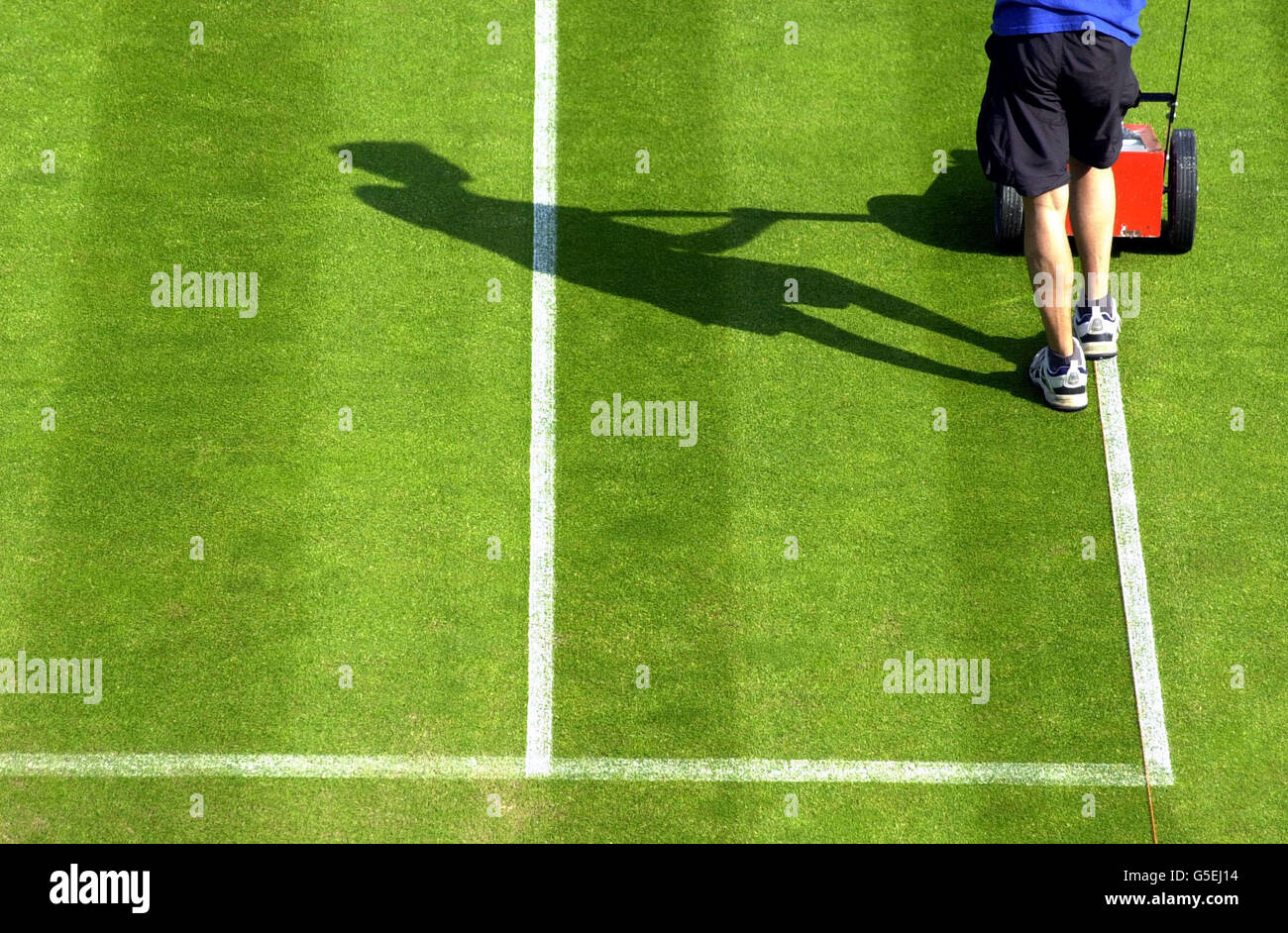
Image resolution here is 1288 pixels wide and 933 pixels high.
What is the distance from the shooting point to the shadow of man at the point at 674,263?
9.76m

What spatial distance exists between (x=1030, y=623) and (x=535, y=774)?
9.52 ft

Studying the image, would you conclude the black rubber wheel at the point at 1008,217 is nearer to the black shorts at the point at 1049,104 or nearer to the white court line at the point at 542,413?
the black shorts at the point at 1049,104

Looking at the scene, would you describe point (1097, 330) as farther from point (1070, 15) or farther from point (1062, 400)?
point (1070, 15)

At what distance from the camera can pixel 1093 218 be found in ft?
29.6

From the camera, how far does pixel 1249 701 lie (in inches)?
327

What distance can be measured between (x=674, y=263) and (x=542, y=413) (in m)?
1.49

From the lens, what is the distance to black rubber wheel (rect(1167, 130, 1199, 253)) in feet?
32.1

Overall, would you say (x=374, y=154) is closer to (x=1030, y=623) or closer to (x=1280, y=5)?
(x=1030, y=623)

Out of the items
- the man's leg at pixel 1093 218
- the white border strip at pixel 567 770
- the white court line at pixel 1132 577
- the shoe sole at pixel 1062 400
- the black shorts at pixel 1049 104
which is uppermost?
the black shorts at pixel 1049 104

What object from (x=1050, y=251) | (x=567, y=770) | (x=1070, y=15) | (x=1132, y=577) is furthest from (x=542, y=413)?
(x=1070, y=15)

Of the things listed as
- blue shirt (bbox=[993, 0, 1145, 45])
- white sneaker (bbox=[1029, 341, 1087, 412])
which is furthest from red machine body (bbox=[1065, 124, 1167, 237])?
blue shirt (bbox=[993, 0, 1145, 45])

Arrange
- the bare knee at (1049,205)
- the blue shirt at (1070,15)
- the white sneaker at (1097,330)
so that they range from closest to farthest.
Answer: the blue shirt at (1070,15) < the bare knee at (1049,205) < the white sneaker at (1097,330)

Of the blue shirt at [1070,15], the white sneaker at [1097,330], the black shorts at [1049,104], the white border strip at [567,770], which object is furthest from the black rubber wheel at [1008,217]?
the white border strip at [567,770]

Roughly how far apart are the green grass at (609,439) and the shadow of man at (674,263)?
31 millimetres
